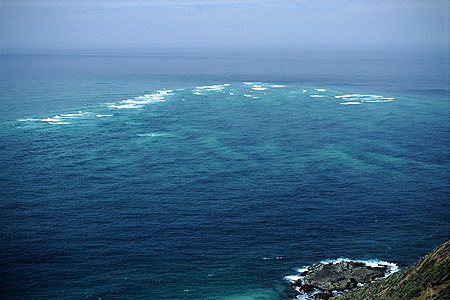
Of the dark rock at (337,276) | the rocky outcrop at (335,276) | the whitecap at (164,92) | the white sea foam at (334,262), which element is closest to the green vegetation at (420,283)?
the rocky outcrop at (335,276)

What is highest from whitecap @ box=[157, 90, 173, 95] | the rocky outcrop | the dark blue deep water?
whitecap @ box=[157, 90, 173, 95]

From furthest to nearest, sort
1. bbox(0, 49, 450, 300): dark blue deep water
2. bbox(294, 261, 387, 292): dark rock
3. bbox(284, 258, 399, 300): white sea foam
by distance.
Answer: bbox(0, 49, 450, 300): dark blue deep water
bbox(294, 261, 387, 292): dark rock
bbox(284, 258, 399, 300): white sea foam

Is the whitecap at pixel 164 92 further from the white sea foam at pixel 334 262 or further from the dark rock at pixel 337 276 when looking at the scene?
the dark rock at pixel 337 276

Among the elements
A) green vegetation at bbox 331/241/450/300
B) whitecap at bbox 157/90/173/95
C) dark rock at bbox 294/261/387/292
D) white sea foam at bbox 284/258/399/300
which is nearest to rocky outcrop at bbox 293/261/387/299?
dark rock at bbox 294/261/387/292

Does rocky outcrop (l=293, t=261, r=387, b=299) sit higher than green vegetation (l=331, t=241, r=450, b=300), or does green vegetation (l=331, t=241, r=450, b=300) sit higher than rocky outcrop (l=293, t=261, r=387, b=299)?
green vegetation (l=331, t=241, r=450, b=300)

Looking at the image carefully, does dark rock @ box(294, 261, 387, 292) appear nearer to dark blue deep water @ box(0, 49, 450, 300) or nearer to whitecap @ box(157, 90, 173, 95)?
dark blue deep water @ box(0, 49, 450, 300)

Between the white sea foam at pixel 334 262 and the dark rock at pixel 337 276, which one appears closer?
the white sea foam at pixel 334 262

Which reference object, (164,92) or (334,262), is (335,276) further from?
(164,92)
